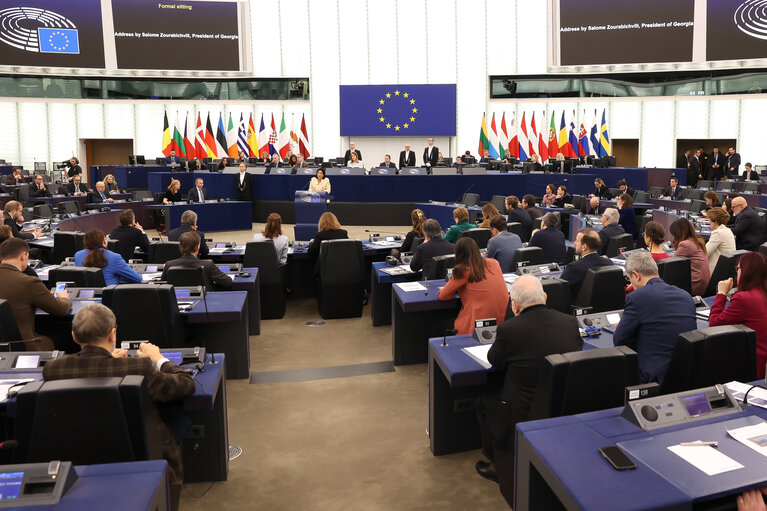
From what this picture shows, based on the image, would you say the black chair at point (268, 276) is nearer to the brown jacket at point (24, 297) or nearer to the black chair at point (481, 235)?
the black chair at point (481, 235)

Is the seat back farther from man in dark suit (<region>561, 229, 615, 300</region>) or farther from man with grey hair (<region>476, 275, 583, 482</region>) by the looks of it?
man in dark suit (<region>561, 229, 615, 300</region>)

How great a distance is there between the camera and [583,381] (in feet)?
10.2

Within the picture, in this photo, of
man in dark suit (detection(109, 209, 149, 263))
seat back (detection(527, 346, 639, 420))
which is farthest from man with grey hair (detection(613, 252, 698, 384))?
man in dark suit (detection(109, 209, 149, 263))

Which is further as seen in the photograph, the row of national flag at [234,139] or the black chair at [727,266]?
the row of national flag at [234,139]

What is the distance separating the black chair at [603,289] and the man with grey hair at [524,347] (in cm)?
171

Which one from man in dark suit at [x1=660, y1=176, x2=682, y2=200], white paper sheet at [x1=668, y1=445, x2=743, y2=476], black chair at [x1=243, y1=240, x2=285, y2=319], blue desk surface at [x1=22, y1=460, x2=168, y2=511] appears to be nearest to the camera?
blue desk surface at [x1=22, y1=460, x2=168, y2=511]

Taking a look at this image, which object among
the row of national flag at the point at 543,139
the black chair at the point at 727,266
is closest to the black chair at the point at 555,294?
the black chair at the point at 727,266

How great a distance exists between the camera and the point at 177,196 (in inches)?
589

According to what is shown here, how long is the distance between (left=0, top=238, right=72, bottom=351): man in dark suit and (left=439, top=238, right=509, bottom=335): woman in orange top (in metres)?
3.01

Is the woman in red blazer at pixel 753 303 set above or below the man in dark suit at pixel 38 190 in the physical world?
below

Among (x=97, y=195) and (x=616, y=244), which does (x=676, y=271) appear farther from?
(x=97, y=195)

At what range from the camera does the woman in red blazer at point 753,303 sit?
13.1 feet

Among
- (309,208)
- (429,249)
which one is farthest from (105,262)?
(309,208)

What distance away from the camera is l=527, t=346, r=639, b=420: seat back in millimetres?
3062
